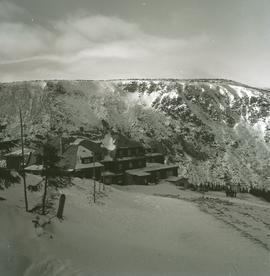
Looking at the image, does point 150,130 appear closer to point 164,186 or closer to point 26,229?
point 164,186

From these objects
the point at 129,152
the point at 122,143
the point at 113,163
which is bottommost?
the point at 113,163

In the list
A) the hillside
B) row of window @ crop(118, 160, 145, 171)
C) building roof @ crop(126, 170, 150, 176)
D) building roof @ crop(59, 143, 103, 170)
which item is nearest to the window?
building roof @ crop(59, 143, 103, 170)

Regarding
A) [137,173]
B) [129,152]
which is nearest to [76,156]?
[137,173]

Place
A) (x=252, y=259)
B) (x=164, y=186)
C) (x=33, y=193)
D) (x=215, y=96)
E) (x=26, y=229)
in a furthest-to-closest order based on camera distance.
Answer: (x=215, y=96), (x=164, y=186), (x=33, y=193), (x=252, y=259), (x=26, y=229)

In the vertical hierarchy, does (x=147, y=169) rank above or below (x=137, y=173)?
above

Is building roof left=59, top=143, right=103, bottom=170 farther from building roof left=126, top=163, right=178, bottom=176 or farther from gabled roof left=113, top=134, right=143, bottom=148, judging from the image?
gabled roof left=113, top=134, right=143, bottom=148

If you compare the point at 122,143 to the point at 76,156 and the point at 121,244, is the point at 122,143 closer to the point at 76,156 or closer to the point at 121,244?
the point at 76,156

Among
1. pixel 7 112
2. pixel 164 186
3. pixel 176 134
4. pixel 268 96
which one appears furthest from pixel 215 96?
pixel 164 186
